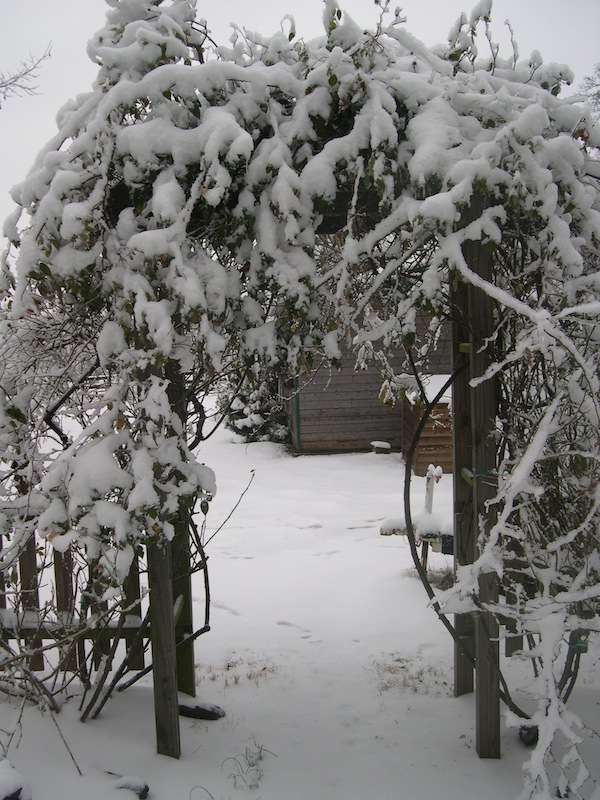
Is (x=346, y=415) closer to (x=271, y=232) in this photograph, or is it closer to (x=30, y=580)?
(x=30, y=580)

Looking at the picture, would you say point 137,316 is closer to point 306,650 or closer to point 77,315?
point 77,315

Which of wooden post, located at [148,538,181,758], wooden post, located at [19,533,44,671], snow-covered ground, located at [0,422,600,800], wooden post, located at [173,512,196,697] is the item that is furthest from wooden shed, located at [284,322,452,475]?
wooden post, located at [148,538,181,758]

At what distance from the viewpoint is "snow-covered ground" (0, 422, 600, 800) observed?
285 cm

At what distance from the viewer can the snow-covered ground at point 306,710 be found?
2.85 metres

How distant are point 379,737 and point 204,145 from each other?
304cm

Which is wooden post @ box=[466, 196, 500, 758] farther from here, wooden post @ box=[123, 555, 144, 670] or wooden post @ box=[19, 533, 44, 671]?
wooden post @ box=[19, 533, 44, 671]

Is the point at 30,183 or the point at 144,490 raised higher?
the point at 30,183

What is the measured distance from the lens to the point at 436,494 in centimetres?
987

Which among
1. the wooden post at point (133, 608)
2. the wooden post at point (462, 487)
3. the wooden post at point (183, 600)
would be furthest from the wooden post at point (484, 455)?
the wooden post at point (133, 608)

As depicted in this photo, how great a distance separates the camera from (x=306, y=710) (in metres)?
3.79

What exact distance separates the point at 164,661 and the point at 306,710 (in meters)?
1.23

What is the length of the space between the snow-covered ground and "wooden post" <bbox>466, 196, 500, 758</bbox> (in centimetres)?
→ 38

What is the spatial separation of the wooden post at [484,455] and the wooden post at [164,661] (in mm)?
1413

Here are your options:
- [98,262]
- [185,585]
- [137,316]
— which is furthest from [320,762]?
[98,262]
